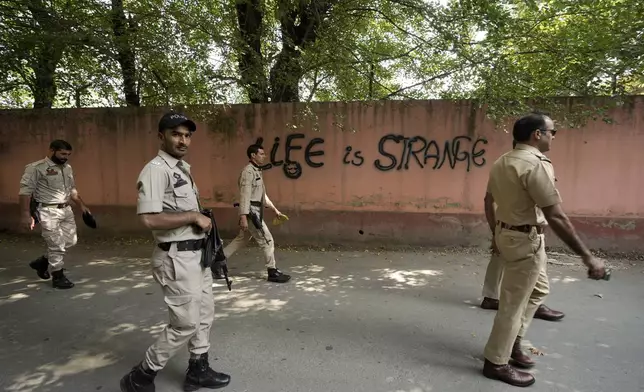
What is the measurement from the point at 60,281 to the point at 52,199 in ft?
2.89

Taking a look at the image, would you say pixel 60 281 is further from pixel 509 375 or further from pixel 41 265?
pixel 509 375

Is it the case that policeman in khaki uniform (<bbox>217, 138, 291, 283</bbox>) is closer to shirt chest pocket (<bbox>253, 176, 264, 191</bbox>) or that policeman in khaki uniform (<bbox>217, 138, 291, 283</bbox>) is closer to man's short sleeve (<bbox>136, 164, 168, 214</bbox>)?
shirt chest pocket (<bbox>253, 176, 264, 191</bbox>)

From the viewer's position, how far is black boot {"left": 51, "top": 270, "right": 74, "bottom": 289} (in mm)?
4379

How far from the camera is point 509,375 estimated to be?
2.58m

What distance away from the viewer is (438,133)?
19.6 feet

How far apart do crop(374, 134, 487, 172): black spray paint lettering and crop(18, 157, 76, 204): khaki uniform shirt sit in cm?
398

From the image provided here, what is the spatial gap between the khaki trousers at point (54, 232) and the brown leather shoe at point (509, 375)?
14.0 ft

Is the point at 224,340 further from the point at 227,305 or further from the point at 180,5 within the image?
the point at 180,5

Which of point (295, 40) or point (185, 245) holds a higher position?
point (295, 40)

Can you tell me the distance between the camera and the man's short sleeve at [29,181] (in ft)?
13.9

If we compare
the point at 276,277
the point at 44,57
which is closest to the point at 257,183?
the point at 276,277

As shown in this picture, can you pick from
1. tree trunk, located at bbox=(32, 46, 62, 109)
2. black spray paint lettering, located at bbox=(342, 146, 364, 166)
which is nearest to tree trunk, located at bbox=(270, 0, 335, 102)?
black spray paint lettering, located at bbox=(342, 146, 364, 166)

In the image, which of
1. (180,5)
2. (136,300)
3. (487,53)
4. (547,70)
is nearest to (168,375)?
(136,300)

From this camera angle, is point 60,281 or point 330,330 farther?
point 60,281
